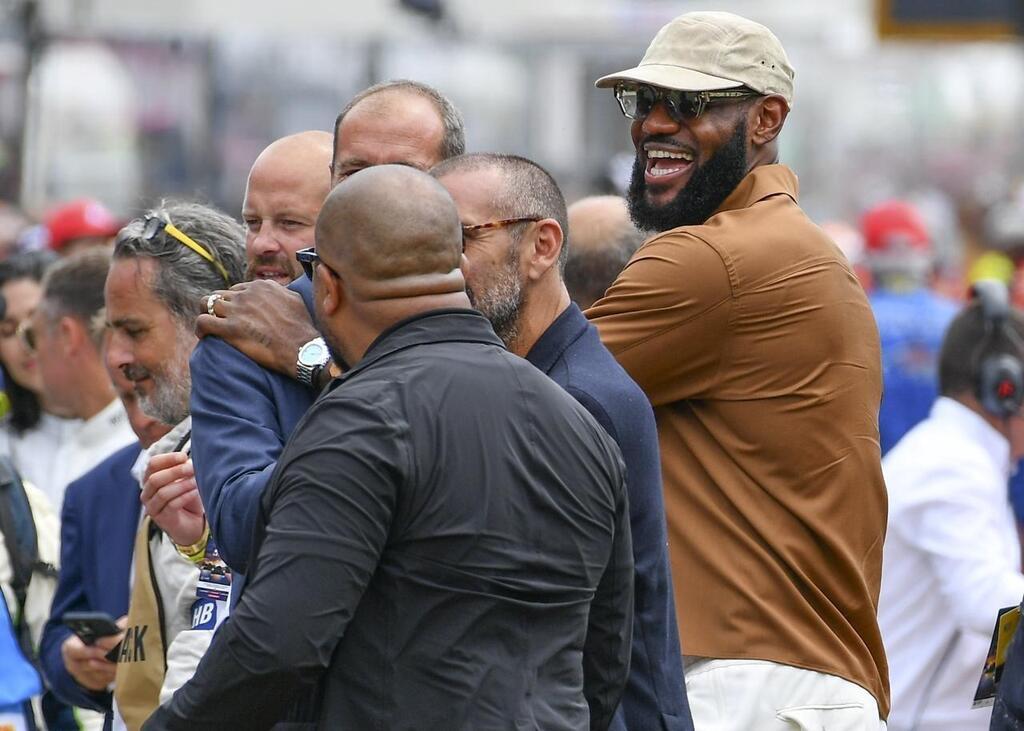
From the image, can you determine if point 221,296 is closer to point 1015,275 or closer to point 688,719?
point 688,719

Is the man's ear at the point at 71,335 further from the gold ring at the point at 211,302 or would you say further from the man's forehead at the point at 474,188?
the man's forehead at the point at 474,188

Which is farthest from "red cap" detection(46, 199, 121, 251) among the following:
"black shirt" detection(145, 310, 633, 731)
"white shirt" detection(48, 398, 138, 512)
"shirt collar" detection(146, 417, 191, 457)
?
"black shirt" detection(145, 310, 633, 731)

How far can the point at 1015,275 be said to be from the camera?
12.9m

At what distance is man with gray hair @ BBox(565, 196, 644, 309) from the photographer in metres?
5.11

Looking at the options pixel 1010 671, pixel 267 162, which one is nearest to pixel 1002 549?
pixel 1010 671

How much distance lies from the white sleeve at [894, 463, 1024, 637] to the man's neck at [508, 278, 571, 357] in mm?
2303

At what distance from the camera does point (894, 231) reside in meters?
10.5

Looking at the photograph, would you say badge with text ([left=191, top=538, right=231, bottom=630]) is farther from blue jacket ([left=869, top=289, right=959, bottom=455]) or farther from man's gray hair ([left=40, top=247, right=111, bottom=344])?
blue jacket ([left=869, top=289, right=959, bottom=455])

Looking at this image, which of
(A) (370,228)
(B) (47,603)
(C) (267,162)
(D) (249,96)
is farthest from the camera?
(D) (249,96)

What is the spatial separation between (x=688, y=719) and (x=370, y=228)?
3.69ft

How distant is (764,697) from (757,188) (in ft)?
3.49

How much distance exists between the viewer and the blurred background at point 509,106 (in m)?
15.0

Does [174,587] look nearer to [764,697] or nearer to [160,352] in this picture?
[160,352]

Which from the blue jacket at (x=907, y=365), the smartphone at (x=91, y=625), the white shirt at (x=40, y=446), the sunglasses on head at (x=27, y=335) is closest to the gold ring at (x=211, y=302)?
the smartphone at (x=91, y=625)
